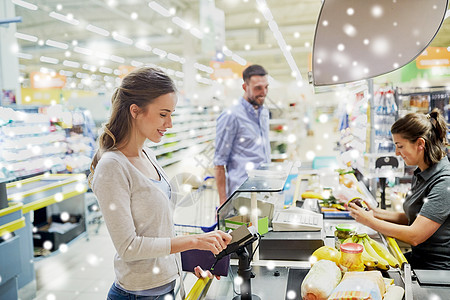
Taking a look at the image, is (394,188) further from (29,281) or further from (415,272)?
(29,281)

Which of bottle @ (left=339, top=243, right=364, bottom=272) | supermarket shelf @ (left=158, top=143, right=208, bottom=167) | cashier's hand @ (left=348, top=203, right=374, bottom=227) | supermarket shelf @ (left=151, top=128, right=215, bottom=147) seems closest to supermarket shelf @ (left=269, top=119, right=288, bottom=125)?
supermarket shelf @ (left=158, top=143, right=208, bottom=167)

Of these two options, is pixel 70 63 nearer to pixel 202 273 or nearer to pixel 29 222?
pixel 29 222

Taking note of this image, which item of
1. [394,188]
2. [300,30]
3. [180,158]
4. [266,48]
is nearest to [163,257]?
→ [394,188]

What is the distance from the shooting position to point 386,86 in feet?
11.1

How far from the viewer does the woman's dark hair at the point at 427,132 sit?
199cm

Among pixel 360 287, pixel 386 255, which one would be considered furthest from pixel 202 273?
pixel 386 255

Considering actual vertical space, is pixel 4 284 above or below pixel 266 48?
below

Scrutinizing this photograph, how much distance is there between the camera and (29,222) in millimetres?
3484

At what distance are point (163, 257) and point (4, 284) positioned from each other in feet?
7.46

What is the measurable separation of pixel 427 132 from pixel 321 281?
1117 mm

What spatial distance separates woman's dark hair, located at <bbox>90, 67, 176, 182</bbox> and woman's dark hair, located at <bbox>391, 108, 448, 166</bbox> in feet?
4.36

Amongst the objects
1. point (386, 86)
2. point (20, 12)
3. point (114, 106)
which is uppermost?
point (20, 12)

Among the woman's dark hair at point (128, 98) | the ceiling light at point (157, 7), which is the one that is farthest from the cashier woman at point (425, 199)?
the ceiling light at point (157, 7)

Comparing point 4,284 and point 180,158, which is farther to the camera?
point 180,158
